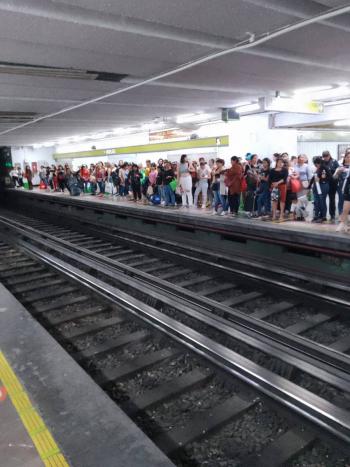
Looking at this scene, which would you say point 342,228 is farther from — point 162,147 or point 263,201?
point 162,147

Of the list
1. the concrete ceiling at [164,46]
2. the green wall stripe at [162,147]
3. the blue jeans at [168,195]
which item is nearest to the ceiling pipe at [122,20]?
the concrete ceiling at [164,46]

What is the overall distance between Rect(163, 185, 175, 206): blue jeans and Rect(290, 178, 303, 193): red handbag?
474cm

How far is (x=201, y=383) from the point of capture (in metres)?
3.91

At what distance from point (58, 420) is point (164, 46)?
5.92 meters

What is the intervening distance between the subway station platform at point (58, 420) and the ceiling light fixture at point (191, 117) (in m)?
14.4

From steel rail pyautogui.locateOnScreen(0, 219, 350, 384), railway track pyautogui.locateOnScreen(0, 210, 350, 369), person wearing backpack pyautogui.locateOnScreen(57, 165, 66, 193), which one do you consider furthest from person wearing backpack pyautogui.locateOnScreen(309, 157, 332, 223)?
person wearing backpack pyautogui.locateOnScreen(57, 165, 66, 193)

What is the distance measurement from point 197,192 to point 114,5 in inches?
343

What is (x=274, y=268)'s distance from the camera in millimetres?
7383

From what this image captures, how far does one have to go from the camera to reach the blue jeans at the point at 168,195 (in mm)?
13664

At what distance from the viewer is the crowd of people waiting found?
920 centimetres

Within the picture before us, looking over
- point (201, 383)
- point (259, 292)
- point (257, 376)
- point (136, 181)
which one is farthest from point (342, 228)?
point (136, 181)

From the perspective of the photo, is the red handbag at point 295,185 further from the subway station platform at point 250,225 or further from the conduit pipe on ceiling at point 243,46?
the conduit pipe on ceiling at point 243,46

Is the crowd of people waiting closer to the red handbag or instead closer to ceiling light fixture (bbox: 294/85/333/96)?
the red handbag

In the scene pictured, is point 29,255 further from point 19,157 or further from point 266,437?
point 19,157
